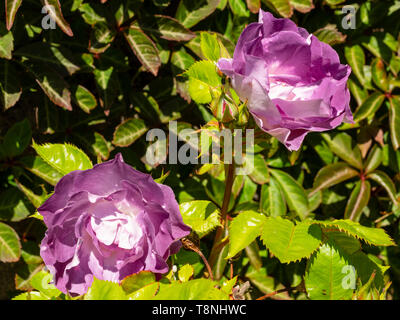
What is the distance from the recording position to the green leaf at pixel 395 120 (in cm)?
A: 127

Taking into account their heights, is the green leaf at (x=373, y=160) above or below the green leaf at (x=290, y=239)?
below

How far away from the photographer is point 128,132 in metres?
1.16

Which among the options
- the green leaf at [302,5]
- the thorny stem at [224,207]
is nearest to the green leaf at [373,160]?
the green leaf at [302,5]

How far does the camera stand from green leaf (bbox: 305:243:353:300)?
63 cm

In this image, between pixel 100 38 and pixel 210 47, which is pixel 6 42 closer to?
pixel 100 38

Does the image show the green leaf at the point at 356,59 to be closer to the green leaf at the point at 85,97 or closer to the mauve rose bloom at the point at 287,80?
the mauve rose bloom at the point at 287,80

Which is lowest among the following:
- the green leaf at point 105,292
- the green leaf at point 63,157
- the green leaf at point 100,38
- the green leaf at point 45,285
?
the green leaf at point 45,285

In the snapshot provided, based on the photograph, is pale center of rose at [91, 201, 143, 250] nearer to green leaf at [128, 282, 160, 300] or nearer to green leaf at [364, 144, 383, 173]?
green leaf at [128, 282, 160, 300]

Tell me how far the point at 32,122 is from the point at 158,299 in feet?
3.11

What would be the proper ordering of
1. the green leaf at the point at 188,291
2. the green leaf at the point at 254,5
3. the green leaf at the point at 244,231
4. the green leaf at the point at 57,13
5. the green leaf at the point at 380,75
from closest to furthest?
1. the green leaf at the point at 188,291
2. the green leaf at the point at 244,231
3. the green leaf at the point at 57,13
4. the green leaf at the point at 254,5
5. the green leaf at the point at 380,75

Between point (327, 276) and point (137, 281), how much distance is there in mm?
278

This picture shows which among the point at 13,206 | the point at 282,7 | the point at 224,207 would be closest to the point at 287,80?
the point at 224,207
